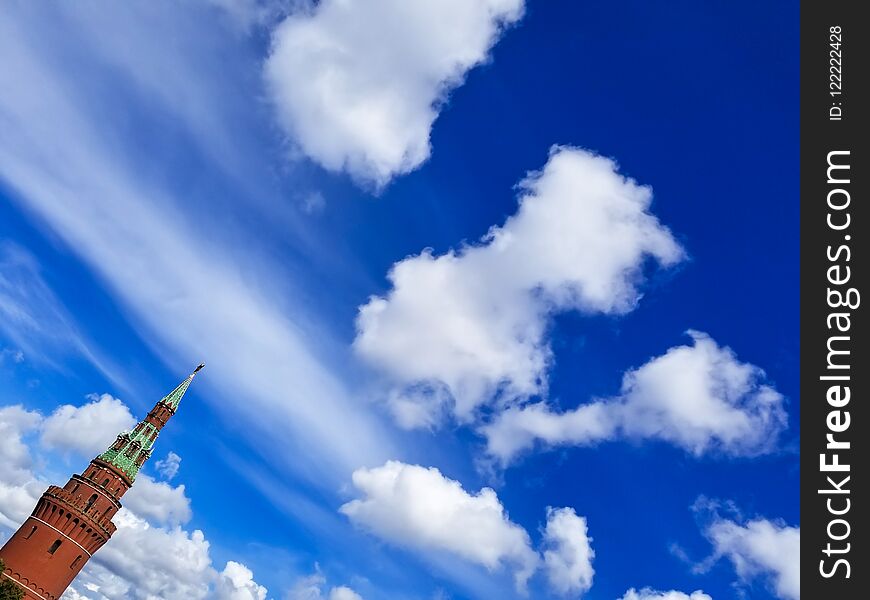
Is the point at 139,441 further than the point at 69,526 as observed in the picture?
Yes

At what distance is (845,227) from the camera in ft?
102

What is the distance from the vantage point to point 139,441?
110 m

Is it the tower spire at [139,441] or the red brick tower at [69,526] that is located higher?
the tower spire at [139,441]

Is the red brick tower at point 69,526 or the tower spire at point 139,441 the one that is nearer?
the red brick tower at point 69,526

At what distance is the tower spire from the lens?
348ft

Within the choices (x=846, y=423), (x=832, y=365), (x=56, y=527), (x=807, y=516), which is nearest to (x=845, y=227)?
(x=832, y=365)

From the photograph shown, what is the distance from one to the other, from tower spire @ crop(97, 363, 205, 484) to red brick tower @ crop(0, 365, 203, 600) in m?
0.16

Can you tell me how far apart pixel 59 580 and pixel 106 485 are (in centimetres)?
1529

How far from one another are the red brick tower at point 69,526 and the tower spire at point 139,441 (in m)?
0.16

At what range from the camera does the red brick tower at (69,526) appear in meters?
91.7

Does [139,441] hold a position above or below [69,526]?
above

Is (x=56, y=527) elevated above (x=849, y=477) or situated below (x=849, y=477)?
below

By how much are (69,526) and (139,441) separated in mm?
18350

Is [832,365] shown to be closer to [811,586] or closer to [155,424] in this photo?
[811,586]
